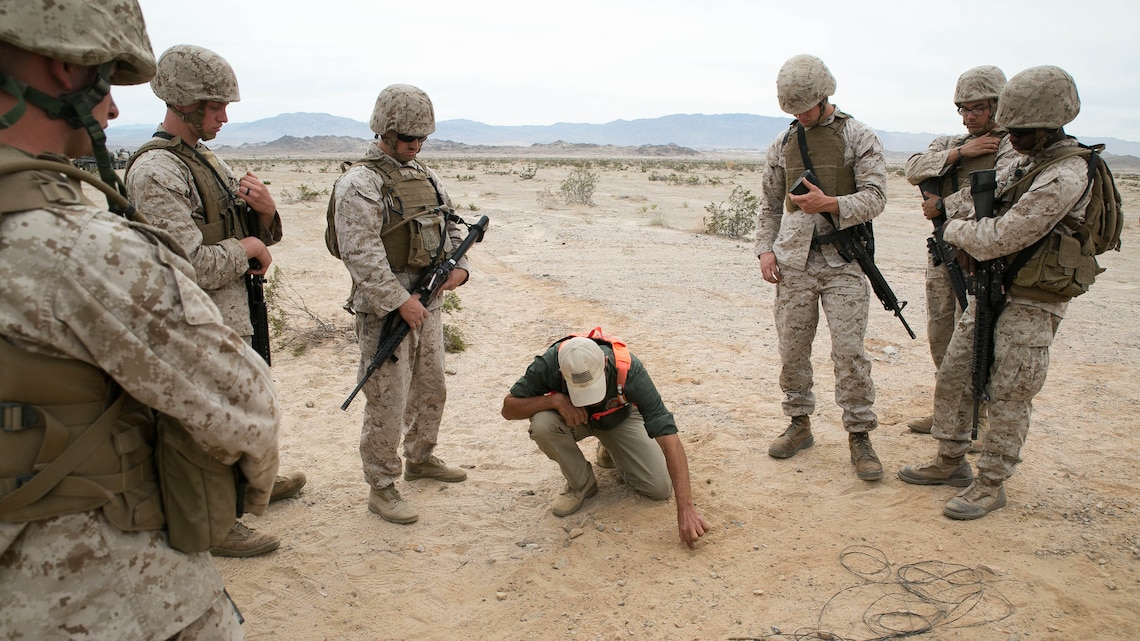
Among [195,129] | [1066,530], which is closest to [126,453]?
[195,129]

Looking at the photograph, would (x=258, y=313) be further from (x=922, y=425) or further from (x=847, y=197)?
(x=922, y=425)

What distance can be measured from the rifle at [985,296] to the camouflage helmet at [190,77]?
12.2ft

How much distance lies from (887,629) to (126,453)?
2795 mm

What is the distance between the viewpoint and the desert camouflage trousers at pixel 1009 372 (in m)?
3.55

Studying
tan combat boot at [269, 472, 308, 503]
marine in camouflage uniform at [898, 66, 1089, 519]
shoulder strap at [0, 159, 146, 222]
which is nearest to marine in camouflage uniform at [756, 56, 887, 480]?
marine in camouflage uniform at [898, 66, 1089, 519]

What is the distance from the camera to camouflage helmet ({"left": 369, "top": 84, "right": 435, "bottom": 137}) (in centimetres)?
367

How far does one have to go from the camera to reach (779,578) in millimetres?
3275

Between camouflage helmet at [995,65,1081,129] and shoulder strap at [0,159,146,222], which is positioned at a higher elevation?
camouflage helmet at [995,65,1081,129]

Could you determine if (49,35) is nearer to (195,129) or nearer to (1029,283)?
(195,129)

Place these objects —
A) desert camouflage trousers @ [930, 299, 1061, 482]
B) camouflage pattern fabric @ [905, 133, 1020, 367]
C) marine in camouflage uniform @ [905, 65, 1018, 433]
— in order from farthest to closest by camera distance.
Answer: camouflage pattern fabric @ [905, 133, 1020, 367] < marine in camouflage uniform @ [905, 65, 1018, 433] < desert camouflage trousers @ [930, 299, 1061, 482]

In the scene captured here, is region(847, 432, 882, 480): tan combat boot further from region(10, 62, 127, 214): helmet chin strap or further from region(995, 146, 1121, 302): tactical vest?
region(10, 62, 127, 214): helmet chin strap

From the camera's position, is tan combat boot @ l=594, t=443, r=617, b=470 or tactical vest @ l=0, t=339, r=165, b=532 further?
tan combat boot @ l=594, t=443, r=617, b=470

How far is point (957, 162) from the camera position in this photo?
14.9ft

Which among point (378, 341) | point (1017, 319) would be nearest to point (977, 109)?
point (1017, 319)
